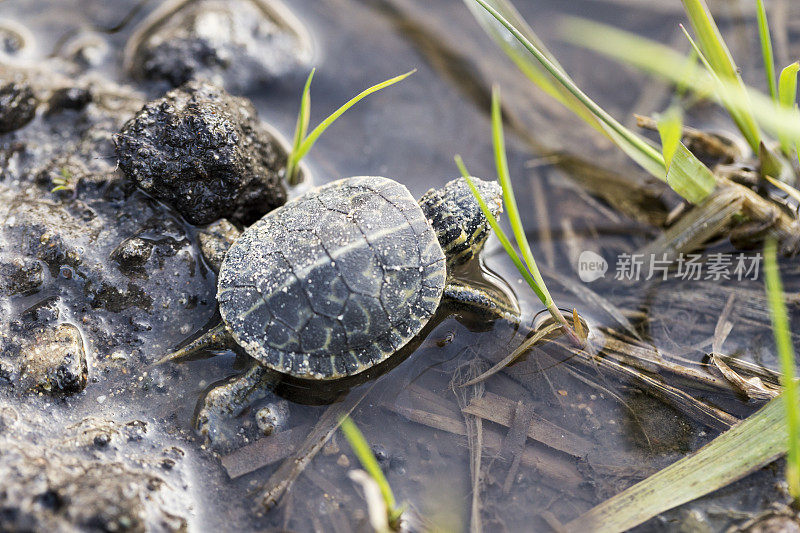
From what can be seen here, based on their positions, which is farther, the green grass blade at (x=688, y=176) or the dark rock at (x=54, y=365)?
the green grass blade at (x=688, y=176)

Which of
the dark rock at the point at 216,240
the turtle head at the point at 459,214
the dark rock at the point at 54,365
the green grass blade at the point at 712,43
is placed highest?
the green grass blade at the point at 712,43

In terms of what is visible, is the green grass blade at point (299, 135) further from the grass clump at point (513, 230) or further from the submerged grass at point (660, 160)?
the submerged grass at point (660, 160)

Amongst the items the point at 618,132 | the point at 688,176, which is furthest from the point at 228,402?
the point at 688,176

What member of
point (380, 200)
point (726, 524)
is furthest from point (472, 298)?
point (726, 524)

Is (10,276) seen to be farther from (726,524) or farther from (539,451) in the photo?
(726,524)

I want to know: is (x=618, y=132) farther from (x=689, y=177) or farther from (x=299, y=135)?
(x=299, y=135)

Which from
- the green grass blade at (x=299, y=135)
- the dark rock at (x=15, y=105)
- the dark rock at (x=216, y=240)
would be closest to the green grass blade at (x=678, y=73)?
the green grass blade at (x=299, y=135)

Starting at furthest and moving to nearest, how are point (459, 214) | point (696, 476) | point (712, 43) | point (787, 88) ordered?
point (459, 214)
point (712, 43)
point (787, 88)
point (696, 476)
